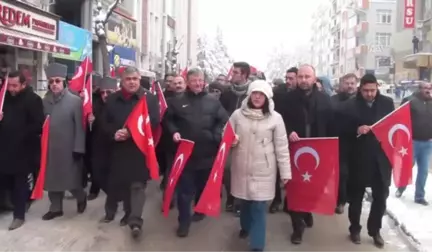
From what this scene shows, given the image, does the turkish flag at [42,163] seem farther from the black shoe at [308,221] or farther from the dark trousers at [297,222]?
the black shoe at [308,221]

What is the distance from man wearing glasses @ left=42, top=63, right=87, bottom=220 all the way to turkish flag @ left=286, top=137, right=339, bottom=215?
100 inches

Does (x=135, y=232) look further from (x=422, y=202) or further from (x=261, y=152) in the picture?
(x=422, y=202)

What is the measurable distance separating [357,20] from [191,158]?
83.3 meters

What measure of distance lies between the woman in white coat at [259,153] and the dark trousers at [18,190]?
2466 mm

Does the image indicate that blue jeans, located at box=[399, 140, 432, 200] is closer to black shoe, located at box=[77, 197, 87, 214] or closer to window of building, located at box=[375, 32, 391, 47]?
black shoe, located at box=[77, 197, 87, 214]

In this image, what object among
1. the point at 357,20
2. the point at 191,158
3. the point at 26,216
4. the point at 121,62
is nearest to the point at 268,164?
the point at 191,158

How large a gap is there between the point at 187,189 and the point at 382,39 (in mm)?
79409

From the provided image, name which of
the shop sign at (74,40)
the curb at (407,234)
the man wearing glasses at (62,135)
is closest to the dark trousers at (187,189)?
the man wearing glasses at (62,135)

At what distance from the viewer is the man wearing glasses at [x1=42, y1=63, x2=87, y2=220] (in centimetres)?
667

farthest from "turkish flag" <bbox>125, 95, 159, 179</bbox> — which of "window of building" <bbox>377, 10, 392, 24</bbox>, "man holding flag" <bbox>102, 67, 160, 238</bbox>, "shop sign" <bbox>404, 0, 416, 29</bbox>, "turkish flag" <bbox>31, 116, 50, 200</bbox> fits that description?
"window of building" <bbox>377, 10, 392, 24</bbox>

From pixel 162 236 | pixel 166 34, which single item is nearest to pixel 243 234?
pixel 162 236

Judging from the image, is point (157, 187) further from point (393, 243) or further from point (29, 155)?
point (393, 243)

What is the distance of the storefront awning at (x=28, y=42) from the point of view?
46.2 feet

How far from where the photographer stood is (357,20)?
85.2 m
